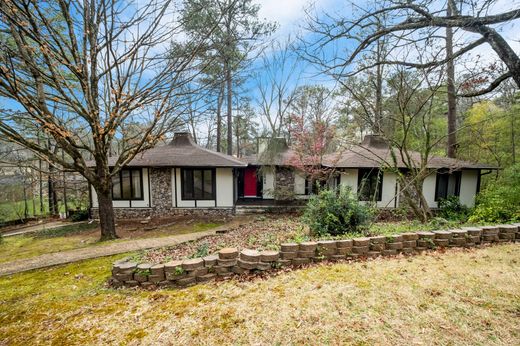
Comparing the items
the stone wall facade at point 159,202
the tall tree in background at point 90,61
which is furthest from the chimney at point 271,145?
the tall tree in background at point 90,61

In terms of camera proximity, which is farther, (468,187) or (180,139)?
(180,139)

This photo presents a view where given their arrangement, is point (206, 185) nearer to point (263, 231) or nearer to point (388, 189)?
point (263, 231)

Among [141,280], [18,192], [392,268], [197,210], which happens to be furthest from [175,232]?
[18,192]

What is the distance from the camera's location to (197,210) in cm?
1068

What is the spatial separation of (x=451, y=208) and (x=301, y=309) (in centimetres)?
1125

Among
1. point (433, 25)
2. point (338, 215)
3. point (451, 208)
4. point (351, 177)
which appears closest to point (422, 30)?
point (433, 25)

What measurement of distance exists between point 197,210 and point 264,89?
8.07 meters

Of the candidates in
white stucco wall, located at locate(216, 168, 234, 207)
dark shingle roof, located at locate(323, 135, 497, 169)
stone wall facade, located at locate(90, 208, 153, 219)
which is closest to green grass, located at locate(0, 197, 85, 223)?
stone wall facade, located at locate(90, 208, 153, 219)

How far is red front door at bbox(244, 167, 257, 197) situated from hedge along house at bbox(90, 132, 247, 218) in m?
3.64

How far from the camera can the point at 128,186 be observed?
1059cm

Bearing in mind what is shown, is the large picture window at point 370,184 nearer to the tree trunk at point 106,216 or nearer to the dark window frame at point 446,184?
the dark window frame at point 446,184

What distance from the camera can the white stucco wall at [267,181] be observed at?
1298 cm

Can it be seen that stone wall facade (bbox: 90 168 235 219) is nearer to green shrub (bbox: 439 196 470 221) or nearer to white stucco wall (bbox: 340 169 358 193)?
white stucco wall (bbox: 340 169 358 193)

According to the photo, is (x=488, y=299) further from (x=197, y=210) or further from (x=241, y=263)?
(x=197, y=210)
